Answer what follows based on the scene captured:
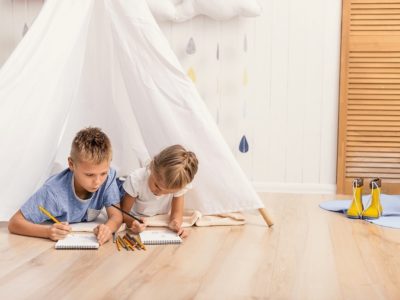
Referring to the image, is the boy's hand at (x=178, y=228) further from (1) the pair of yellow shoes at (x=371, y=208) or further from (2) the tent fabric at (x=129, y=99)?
(1) the pair of yellow shoes at (x=371, y=208)

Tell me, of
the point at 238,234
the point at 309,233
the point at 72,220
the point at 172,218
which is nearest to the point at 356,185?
the point at 309,233

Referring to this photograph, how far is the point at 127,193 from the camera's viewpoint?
244 cm

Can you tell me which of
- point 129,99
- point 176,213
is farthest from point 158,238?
point 129,99

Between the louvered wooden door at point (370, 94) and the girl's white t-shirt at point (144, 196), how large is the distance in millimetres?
1372

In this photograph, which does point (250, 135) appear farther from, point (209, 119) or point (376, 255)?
point (376, 255)

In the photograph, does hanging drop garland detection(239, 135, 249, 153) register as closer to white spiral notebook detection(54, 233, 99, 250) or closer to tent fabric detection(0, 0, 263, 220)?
tent fabric detection(0, 0, 263, 220)

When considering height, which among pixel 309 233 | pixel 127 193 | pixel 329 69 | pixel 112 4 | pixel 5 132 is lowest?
pixel 309 233

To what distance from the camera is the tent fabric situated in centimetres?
254

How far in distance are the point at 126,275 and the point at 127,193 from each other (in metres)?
0.63

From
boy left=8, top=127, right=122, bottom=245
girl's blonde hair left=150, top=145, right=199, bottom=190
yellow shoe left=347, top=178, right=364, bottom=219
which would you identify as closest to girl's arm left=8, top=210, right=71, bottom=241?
boy left=8, top=127, right=122, bottom=245

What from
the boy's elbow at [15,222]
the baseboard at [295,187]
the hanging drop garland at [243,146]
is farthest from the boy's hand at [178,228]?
the baseboard at [295,187]

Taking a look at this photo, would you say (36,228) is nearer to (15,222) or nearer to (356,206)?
(15,222)

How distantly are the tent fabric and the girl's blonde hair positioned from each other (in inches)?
12.4

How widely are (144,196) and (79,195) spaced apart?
10.1 inches
